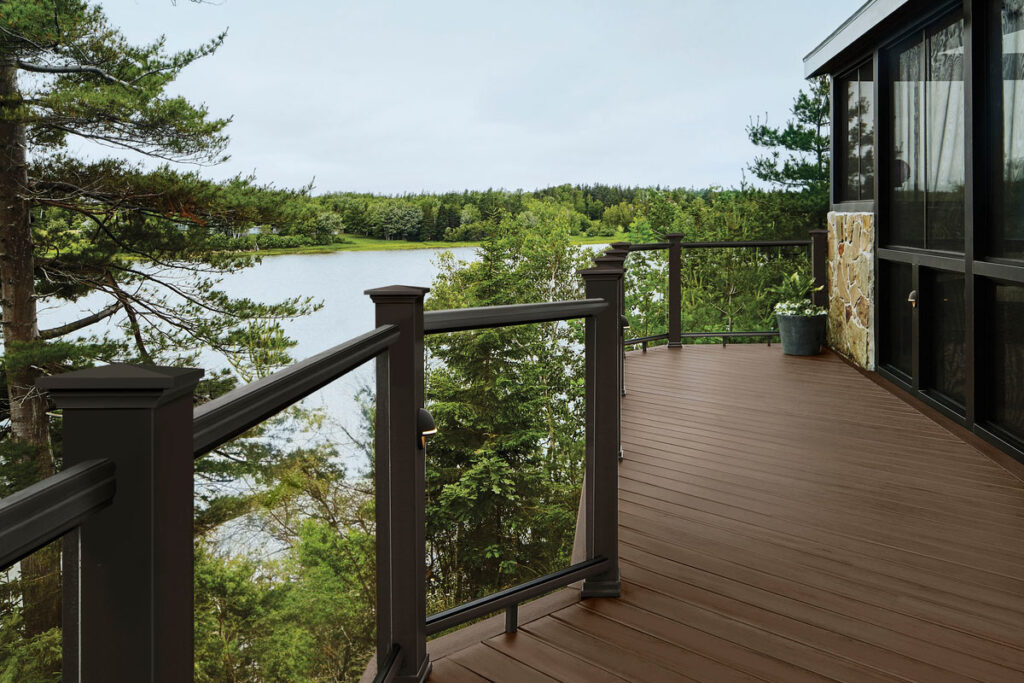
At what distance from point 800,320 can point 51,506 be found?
7676 millimetres

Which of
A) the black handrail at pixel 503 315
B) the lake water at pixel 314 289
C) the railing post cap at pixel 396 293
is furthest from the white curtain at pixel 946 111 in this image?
the lake water at pixel 314 289

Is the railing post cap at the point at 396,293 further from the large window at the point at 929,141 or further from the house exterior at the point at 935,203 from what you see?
the large window at the point at 929,141

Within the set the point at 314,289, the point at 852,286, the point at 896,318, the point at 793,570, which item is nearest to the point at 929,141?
the point at 896,318

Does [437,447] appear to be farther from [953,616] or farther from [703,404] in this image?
[703,404]

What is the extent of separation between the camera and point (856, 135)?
734 cm

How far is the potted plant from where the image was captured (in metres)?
7.69

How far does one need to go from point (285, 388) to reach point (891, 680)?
177 cm

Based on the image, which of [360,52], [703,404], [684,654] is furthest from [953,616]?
[360,52]

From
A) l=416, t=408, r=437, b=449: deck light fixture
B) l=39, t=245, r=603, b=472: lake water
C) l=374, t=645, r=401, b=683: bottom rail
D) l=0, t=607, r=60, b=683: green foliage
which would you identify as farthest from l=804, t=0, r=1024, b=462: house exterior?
l=39, t=245, r=603, b=472: lake water

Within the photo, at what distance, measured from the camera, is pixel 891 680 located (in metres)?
2.06

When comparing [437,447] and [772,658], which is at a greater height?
[437,447]

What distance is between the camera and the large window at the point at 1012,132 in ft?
12.7

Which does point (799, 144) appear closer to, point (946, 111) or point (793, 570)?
point (946, 111)

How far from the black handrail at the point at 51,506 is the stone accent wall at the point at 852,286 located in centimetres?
676
